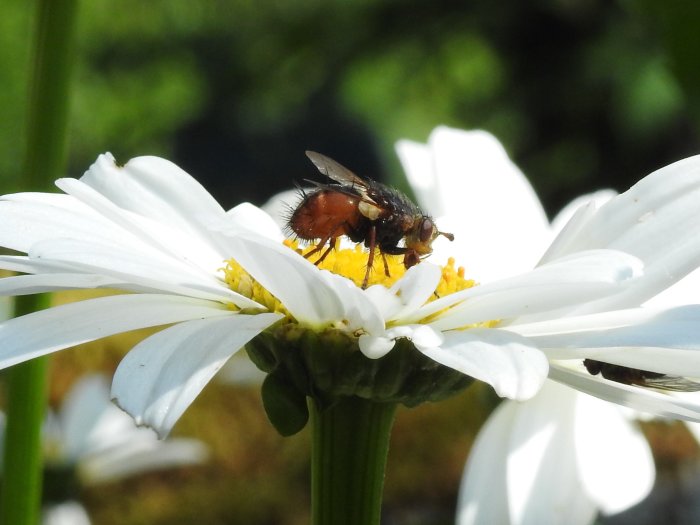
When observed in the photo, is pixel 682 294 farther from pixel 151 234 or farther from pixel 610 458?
pixel 151 234

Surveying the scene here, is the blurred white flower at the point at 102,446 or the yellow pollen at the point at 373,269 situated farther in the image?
the blurred white flower at the point at 102,446

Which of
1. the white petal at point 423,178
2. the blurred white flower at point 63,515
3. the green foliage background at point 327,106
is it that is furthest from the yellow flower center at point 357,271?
the green foliage background at point 327,106

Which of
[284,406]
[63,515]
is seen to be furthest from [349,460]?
[63,515]

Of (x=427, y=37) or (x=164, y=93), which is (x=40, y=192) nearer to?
(x=427, y=37)

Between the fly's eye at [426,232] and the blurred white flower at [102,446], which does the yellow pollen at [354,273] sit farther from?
the blurred white flower at [102,446]

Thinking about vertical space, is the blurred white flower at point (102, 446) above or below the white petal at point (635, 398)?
above

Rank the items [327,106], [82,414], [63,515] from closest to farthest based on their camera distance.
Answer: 1. [63,515]
2. [82,414]
3. [327,106]
